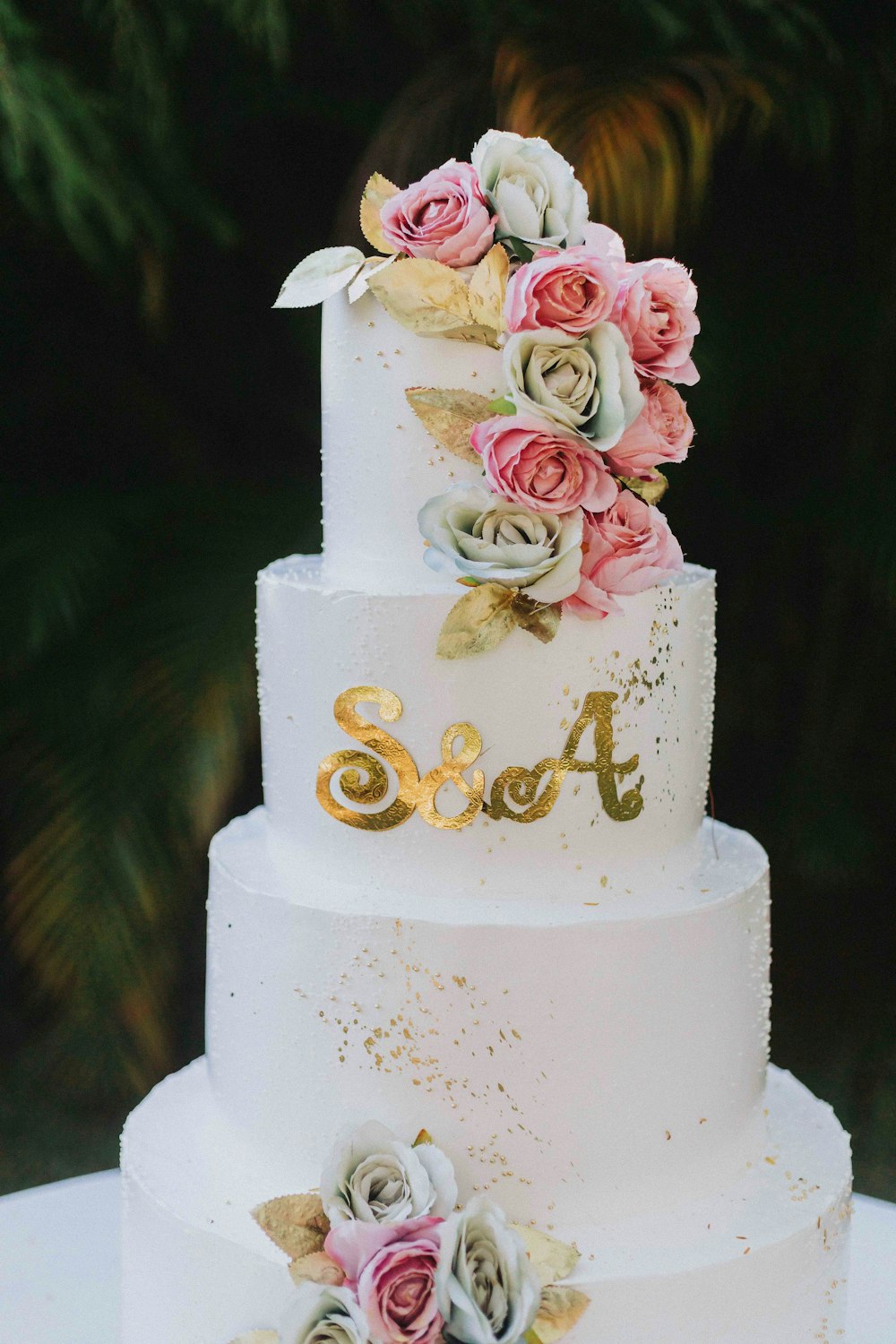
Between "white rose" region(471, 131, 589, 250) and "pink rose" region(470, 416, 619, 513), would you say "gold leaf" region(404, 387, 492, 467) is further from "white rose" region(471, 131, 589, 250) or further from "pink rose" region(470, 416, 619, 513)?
"white rose" region(471, 131, 589, 250)

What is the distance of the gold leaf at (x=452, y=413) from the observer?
6.17 feet

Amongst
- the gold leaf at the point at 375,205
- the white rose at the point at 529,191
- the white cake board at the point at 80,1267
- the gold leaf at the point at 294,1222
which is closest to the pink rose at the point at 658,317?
the white rose at the point at 529,191

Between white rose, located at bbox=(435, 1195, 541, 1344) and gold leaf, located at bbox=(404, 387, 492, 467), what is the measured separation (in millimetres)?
944

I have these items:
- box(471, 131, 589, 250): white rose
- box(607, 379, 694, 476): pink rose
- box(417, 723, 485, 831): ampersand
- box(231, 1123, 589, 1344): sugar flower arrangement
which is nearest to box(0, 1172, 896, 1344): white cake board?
box(231, 1123, 589, 1344): sugar flower arrangement

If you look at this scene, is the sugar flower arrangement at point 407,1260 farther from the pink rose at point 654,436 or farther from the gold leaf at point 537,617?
the pink rose at point 654,436

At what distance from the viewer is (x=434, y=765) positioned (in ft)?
6.15

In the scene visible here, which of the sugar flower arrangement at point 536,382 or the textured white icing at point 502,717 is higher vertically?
the sugar flower arrangement at point 536,382

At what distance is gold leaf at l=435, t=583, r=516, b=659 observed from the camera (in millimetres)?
1824

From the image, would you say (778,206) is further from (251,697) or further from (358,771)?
(358,771)

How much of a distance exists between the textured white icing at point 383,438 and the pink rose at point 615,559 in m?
0.18

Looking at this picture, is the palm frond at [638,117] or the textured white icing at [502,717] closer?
the textured white icing at [502,717]

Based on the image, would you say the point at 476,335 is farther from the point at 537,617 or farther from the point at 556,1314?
the point at 556,1314

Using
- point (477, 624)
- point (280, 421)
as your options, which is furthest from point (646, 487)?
point (280, 421)

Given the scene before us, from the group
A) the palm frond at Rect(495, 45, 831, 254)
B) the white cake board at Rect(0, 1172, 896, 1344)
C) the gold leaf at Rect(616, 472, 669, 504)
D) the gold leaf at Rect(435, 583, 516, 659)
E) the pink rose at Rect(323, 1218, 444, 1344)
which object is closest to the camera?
the pink rose at Rect(323, 1218, 444, 1344)
